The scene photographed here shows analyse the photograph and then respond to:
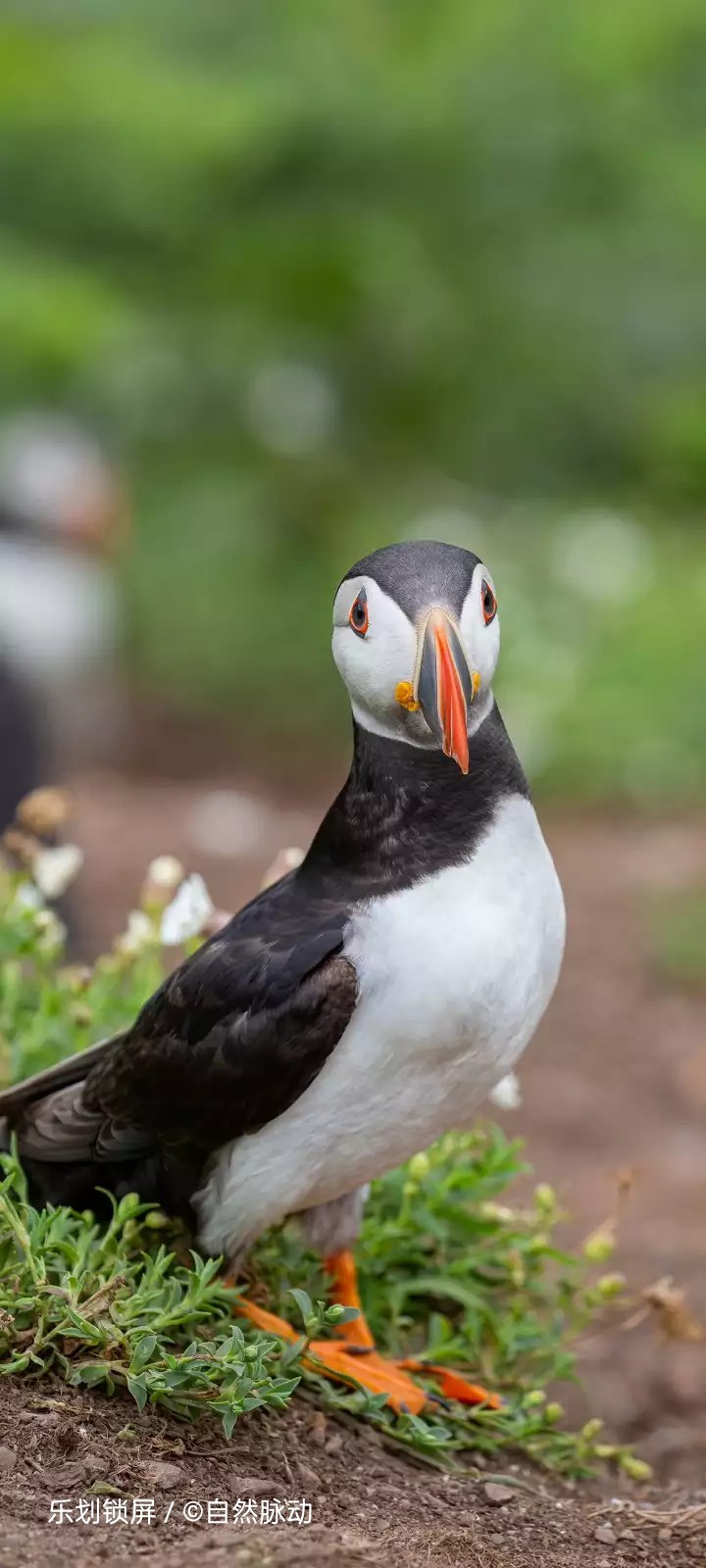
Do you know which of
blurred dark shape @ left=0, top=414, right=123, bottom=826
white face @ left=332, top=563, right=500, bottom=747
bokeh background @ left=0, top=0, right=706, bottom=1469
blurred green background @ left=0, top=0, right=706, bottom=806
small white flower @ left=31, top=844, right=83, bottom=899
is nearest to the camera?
white face @ left=332, top=563, right=500, bottom=747

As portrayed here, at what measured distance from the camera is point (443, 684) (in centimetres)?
238

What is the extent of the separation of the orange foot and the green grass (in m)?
0.03

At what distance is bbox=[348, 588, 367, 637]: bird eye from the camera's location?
8.29 ft

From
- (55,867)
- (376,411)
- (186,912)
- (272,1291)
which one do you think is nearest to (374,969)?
(186,912)

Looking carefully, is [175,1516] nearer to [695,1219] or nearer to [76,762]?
[695,1219]

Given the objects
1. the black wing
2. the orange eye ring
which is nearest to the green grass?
the black wing

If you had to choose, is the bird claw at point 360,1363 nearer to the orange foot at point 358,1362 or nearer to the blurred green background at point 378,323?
the orange foot at point 358,1362

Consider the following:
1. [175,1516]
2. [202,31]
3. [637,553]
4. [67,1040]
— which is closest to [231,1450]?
[175,1516]

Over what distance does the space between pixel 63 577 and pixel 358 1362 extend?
23.1ft

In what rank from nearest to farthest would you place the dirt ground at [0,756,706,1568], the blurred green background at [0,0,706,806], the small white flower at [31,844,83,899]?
the dirt ground at [0,756,706,1568], the small white flower at [31,844,83,899], the blurred green background at [0,0,706,806]

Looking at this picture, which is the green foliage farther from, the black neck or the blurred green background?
the blurred green background

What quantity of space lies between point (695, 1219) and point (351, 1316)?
2247mm

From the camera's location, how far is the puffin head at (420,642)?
2.40 m

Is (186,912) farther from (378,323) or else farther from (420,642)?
(378,323)
